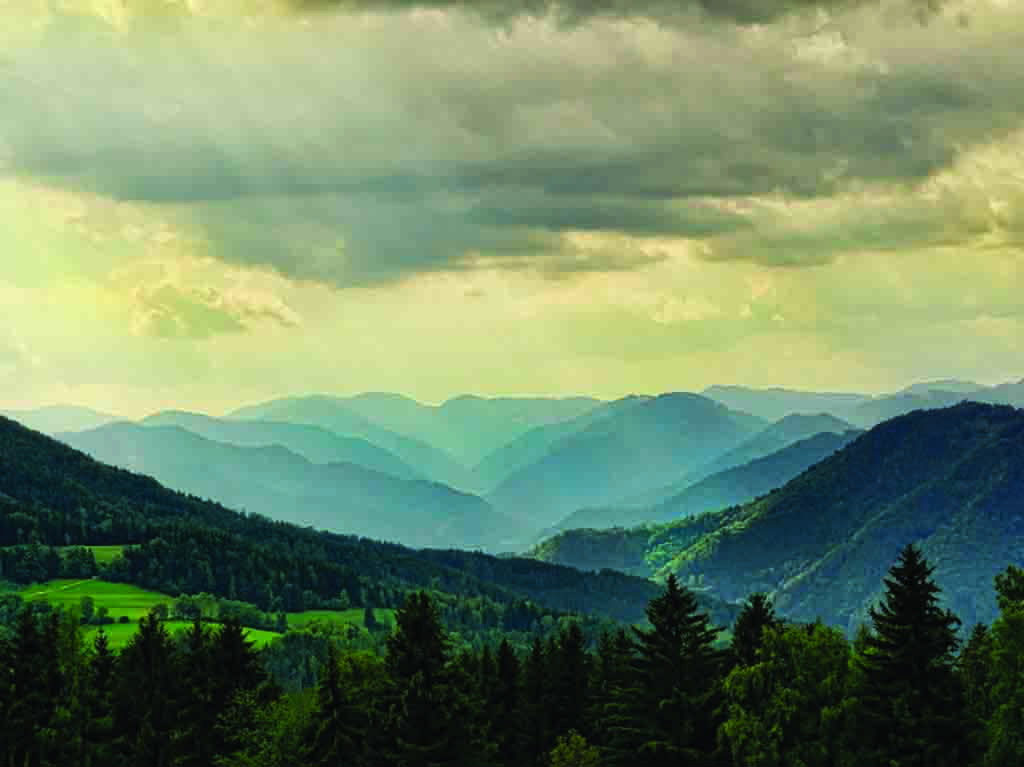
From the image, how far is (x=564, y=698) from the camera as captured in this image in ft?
367

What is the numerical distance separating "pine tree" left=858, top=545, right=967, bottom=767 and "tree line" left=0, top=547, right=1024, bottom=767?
0.32ft

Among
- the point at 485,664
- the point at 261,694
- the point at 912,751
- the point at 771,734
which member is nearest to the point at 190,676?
the point at 261,694

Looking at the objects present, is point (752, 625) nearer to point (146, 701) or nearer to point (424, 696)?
point (424, 696)

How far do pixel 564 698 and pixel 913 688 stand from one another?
4746cm

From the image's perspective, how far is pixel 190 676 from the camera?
97.0m

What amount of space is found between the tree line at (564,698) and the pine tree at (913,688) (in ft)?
0.32

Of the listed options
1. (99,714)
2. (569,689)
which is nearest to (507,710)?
(569,689)

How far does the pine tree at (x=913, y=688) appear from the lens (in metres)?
68.1

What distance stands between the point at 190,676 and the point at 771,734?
45.4m

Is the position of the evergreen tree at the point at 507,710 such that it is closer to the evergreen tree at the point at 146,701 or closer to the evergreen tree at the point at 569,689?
the evergreen tree at the point at 569,689

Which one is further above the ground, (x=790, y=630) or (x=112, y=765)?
(x=790, y=630)

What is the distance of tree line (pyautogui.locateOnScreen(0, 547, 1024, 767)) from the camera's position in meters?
69.4

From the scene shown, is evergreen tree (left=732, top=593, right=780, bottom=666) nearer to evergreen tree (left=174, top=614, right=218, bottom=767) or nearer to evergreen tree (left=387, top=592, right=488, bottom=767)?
evergreen tree (left=387, top=592, right=488, bottom=767)

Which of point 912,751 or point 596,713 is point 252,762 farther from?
point 912,751
